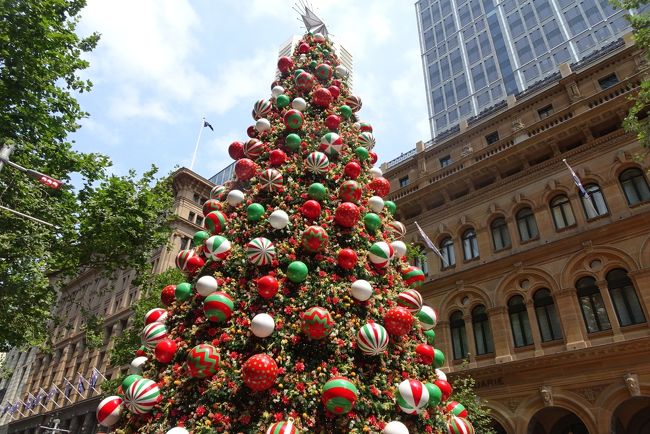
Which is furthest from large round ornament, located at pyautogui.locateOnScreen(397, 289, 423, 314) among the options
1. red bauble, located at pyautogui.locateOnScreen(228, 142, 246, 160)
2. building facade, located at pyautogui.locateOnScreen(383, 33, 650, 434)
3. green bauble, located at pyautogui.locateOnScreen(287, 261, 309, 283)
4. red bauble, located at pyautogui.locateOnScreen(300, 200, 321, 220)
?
building facade, located at pyautogui.locateOnScreen(383, 33, 650, 434)

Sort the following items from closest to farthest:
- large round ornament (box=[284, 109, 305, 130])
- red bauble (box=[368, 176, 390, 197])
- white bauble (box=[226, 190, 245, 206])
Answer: white bauble (box=[226, 190, 245, 206]), large round ornament (box=[284, 109, 305, 130]), red bauble (box=[368, 176, 390, 197])

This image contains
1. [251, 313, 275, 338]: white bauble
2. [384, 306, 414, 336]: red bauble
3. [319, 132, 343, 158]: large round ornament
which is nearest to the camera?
[251, 313, 275, 338]: white bauble

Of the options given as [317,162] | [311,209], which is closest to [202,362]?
[311,209]

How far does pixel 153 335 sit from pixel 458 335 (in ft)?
54.5

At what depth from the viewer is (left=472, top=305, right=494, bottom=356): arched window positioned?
63.9 ft

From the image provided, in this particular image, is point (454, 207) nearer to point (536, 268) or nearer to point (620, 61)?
point (536, 268)

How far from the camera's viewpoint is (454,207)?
2392 cm

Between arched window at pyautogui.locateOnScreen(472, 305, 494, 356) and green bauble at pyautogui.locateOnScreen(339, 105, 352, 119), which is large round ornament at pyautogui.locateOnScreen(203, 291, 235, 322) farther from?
arched window at pyautogui.locateOnScreen(472, 305, 494, 356)

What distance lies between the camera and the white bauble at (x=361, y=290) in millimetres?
8062

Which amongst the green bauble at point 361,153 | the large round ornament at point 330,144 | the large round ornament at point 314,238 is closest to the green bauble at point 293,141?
the large round ornament at point 330,144

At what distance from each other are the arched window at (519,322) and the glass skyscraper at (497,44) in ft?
193

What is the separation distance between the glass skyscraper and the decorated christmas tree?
225 ft

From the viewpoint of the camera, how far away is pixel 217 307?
7715 mm

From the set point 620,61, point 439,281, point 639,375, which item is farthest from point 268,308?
point 620,61
